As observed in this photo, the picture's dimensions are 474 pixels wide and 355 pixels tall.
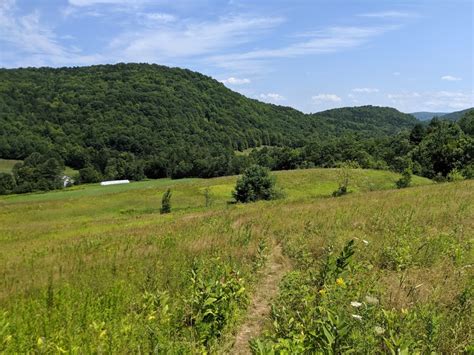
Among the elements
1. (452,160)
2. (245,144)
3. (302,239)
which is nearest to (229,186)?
(452,160)

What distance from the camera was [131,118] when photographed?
142250 mm

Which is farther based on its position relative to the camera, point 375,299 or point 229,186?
point 229,186

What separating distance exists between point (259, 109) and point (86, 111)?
89.3 metres

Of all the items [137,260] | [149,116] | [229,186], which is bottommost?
[229,186]

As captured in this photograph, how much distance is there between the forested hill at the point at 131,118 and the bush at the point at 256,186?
64570 mm

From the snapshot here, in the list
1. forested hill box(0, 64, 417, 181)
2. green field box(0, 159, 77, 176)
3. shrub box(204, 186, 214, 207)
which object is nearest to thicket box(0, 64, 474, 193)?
forested hill box(0, 64, 417, 181)

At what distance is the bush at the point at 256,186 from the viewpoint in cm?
4472

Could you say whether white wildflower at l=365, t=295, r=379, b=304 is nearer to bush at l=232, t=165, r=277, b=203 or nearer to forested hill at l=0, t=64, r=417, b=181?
bush at l=232, t=165, r=277, b=203

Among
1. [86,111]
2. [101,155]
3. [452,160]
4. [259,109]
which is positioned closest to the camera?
[452,160]

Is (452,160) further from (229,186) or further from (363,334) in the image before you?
(363,334)

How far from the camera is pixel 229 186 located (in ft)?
194

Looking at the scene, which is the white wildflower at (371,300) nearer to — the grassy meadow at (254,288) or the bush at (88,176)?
the grassy meadow at (254,288)

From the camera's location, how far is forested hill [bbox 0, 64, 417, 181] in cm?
12025

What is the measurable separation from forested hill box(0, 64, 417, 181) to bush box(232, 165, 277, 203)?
212ft
